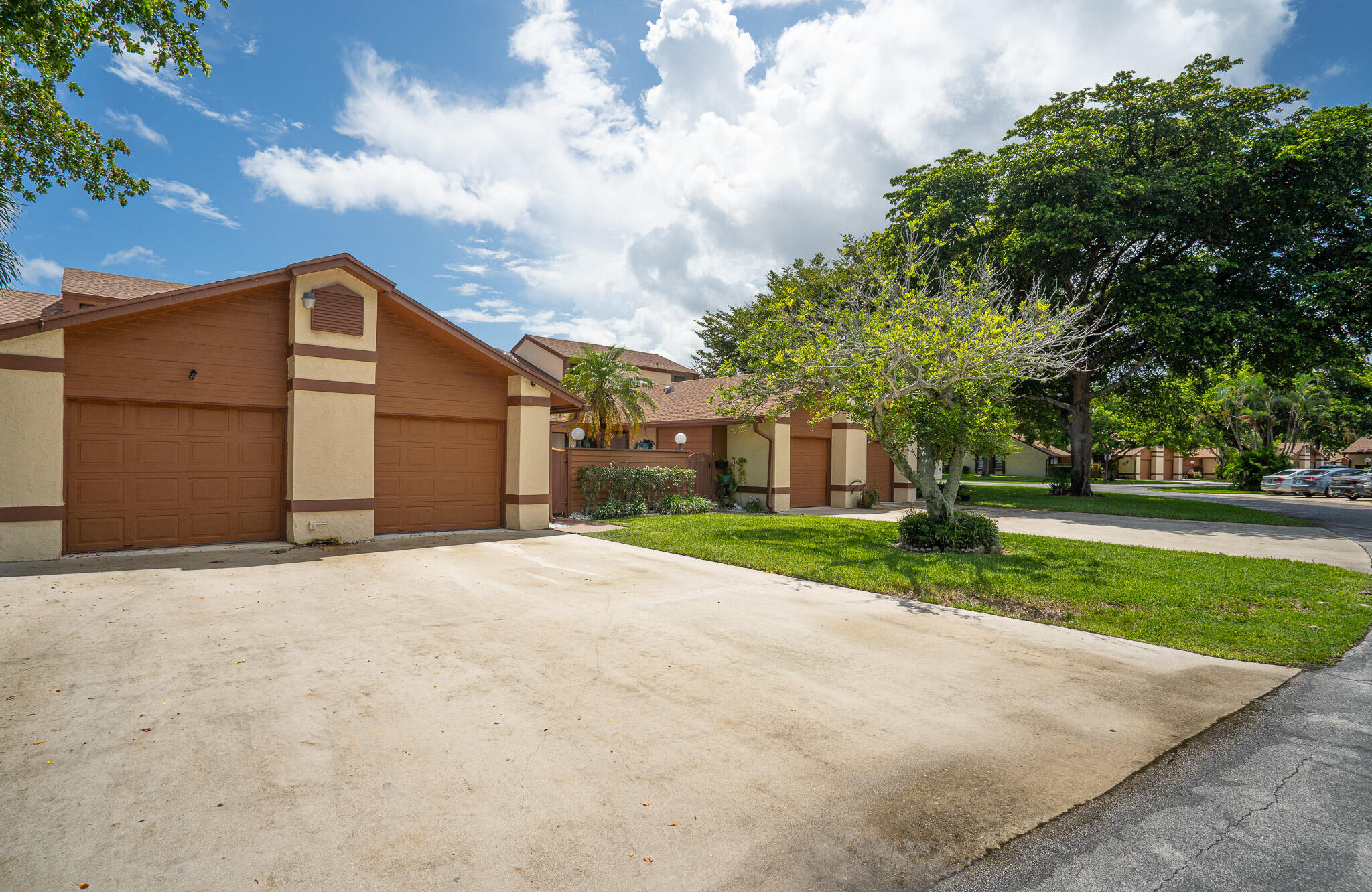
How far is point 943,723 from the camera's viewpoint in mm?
4375

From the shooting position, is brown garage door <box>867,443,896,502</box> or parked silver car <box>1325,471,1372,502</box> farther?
parked silver car <box>1325,471,1372,502</box>

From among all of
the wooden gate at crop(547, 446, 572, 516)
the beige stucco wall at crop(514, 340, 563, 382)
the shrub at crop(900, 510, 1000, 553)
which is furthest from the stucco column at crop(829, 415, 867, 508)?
the beige stucco wall at crop(514, 340, 563, 382)

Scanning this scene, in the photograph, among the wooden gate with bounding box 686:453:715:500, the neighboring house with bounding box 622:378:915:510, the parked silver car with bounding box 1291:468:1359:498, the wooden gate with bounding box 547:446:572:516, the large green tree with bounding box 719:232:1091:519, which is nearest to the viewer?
the large green tree with bounding box 719:232:1091:519

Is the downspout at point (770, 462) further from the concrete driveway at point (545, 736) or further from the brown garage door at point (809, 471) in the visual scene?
the concrete driveway at point (545, 736)

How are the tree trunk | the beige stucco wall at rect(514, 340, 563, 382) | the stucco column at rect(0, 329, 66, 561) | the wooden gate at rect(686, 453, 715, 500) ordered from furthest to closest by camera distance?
the beige stucco wall at rect(514, 340, 563, 382)
the tree trunk
the wooden gate at rect(686, 453, 715, 500)
the stucco column at rect(0, 329, 66, 561)

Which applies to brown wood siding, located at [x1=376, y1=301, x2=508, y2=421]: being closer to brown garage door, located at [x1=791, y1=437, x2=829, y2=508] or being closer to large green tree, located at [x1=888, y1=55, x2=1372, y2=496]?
brown garage door, located at [x1=791, y1=437, x2=829, y2=508]

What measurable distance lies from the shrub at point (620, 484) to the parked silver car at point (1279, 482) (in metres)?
35.0

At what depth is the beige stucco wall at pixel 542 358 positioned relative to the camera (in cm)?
3072

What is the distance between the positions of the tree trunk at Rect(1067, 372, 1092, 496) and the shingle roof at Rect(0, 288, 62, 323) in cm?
3279

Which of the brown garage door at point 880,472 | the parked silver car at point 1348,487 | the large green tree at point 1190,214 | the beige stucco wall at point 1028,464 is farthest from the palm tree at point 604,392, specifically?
the beige stucco wall at point 1028,464

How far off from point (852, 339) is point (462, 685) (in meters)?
9.42

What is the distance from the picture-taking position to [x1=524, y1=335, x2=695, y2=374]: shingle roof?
3158cm

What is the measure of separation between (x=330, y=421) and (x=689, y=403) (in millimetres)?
14516

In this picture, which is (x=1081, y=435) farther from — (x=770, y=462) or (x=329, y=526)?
(x=329, y=526)
